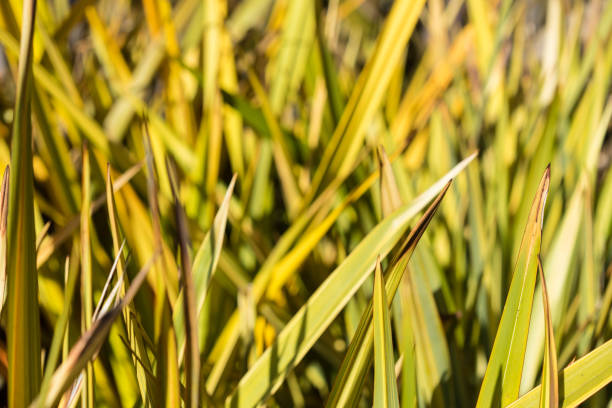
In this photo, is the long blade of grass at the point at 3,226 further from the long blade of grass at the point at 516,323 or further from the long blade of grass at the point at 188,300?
the long blade of grass at the point at 516,323

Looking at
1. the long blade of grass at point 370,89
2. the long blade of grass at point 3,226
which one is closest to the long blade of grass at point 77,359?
the long blade of grass at point 3,226

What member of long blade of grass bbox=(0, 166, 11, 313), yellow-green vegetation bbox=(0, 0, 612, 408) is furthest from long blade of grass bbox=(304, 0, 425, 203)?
long blade of grass bbox=(0, 166, 11, 313)

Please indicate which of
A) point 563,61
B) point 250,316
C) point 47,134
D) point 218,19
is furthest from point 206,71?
point 563,61

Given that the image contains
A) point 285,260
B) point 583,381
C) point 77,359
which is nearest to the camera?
point 77,359

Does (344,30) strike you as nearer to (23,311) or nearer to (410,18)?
(410,18)

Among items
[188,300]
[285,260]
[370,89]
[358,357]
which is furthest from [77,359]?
[370,89]

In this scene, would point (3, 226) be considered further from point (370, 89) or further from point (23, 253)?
point (370, 89)

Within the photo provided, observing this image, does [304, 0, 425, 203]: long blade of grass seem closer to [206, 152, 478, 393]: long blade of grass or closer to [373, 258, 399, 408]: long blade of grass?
[206, 152, 478, 393]: long blade of grass
